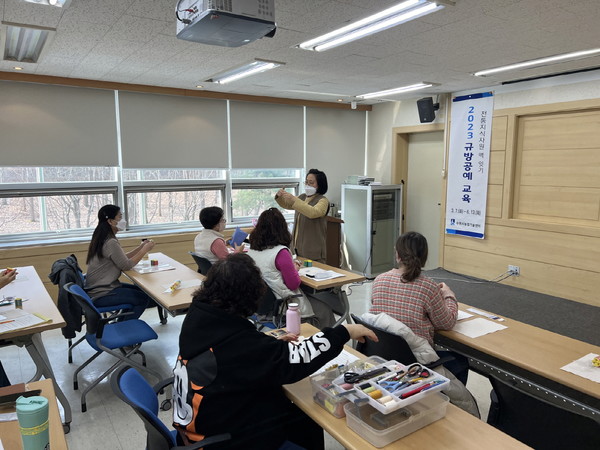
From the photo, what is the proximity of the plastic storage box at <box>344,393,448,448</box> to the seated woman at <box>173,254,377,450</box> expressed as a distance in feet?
0.77

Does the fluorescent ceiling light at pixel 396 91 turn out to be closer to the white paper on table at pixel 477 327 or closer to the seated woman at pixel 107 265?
the white paper on table at pixel 477 327

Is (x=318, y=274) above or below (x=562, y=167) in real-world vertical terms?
below

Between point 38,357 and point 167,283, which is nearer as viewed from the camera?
point 38,357

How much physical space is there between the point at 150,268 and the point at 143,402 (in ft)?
8.00

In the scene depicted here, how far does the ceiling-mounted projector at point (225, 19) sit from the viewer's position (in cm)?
188

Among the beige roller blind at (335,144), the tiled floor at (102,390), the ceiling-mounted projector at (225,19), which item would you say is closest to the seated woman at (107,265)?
the tiled floor at (102,390)

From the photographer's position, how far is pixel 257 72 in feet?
13.8

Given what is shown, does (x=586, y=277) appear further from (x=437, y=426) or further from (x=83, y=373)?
(x=83, y=373)

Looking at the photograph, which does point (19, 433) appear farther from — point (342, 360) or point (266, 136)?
point (266, 136)

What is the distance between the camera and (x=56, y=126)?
4633mm

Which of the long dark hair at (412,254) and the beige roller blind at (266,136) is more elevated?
the beige roller blind at (266,136)

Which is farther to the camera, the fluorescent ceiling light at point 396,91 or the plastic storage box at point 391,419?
the fluorescent ceiling light at point 396,91

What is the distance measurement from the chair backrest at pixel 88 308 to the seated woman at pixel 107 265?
1.83 feet

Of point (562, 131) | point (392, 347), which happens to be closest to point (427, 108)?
point (562, 131)
